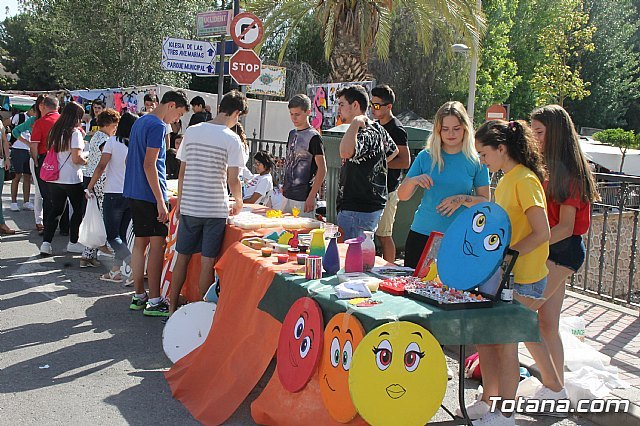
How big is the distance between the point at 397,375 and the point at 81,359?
9.75 feet

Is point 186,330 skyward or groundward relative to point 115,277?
skyward

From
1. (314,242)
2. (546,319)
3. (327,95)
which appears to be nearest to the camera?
(546,319)

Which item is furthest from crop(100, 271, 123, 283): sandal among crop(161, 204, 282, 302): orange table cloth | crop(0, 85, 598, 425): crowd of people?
crop(161, 204, 282, 302): orange table cloth

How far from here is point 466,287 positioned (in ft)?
12.0

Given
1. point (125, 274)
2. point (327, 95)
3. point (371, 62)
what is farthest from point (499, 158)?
point (371, 62)

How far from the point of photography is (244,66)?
979 cm

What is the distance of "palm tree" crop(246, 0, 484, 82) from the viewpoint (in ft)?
48.3

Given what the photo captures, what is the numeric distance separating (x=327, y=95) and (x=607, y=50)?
112 ft

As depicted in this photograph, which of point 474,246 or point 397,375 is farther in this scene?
point 474,246

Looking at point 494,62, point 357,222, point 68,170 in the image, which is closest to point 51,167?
point 68,170

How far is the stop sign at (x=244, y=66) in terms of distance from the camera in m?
9.70

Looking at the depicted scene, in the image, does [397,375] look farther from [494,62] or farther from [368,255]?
[494,62]

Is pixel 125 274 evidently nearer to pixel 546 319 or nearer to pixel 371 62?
pixel 546 319

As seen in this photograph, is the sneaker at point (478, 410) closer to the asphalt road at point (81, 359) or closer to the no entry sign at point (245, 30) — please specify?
the asphalt road at point (81, 359)
